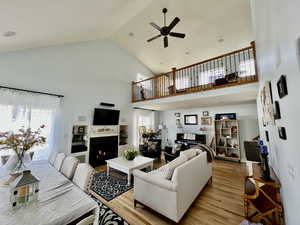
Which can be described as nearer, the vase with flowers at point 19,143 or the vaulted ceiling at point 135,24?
the vase with flowers at point 19,143

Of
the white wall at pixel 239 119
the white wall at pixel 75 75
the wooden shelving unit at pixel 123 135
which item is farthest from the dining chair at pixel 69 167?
the white wall at pixel 239 119

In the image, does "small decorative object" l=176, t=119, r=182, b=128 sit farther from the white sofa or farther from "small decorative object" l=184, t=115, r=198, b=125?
the white sofa

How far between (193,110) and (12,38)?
6487mm

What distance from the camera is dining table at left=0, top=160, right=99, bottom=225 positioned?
1.06m

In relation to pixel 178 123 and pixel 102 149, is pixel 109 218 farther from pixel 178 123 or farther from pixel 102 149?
pixel 178 123

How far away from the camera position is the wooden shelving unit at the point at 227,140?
5.13 metres

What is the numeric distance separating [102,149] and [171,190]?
3.74 m

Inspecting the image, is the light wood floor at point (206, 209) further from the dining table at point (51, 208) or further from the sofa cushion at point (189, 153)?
the dining table at point (51, 208)

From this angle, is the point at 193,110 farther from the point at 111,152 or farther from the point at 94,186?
the point at 94,186

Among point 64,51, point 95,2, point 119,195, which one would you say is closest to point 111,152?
point 119,195

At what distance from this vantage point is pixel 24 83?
3.38 m

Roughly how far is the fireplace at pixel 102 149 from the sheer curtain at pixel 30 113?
1227 mm

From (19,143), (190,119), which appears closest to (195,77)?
(190,119)

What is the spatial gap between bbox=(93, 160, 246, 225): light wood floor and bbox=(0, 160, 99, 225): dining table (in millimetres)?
1107
